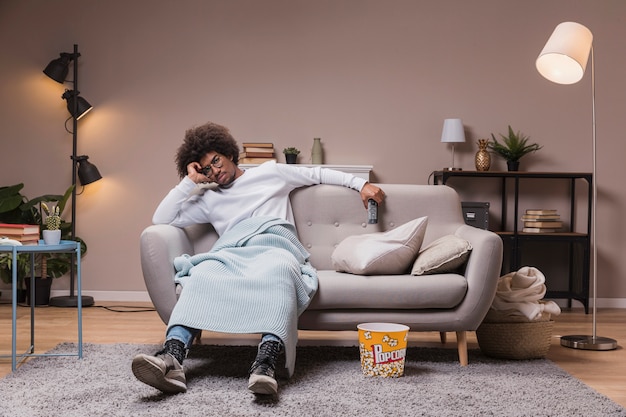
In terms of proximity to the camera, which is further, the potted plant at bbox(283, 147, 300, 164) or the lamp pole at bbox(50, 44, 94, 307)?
the potted plant at bbox(283, 147, 300, 164)

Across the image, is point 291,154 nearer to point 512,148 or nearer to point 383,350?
point 512,148

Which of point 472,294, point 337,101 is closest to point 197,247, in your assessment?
point 472,294

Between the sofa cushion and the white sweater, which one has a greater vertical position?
the white sweater

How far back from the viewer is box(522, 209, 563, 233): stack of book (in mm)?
4574

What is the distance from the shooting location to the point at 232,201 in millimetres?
3137

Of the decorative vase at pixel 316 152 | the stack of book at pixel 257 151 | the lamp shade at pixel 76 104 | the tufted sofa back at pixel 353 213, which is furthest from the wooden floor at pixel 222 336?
the decorative vase at pixel 316 152

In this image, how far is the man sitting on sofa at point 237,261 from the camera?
232cm

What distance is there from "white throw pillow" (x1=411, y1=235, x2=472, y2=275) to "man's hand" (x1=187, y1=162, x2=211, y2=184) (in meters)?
0.99

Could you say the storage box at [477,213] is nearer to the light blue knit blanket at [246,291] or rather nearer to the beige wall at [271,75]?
the beige wall at [271,75]

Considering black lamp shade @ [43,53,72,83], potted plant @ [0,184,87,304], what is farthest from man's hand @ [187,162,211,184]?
black lamp shade @ [43,53,72,83]

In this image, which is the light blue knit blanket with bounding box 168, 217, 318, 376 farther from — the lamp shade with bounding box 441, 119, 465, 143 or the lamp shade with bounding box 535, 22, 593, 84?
the lamp shade with bounding box 441, 119, 465, 143

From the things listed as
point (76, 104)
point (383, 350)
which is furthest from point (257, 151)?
point (383, 350)

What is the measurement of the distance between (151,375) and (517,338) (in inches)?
60.2

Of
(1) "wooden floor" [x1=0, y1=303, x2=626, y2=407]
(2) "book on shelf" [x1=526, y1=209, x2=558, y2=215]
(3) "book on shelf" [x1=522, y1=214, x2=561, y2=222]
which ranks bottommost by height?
(1) "wooden floor" [x1=0, y1=303, x2=626, y2=407]
